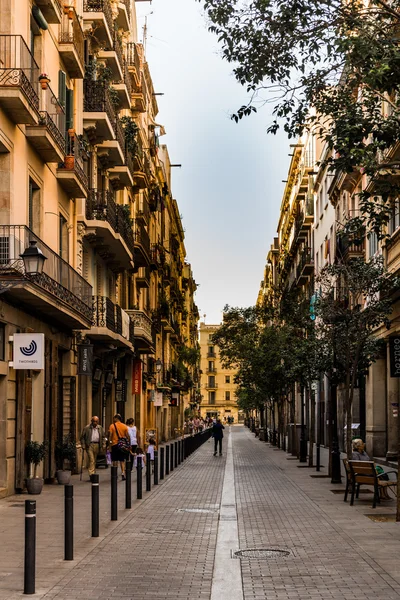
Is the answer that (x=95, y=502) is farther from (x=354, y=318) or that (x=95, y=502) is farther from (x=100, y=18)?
(x=100, y=18)

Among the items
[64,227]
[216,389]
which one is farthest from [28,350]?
[216,389]

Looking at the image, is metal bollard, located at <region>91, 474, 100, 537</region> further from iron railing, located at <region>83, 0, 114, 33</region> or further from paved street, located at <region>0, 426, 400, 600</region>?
iron railing, located at <region>83, 0, 114, 33</region>

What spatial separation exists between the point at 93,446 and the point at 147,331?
18.0 meters

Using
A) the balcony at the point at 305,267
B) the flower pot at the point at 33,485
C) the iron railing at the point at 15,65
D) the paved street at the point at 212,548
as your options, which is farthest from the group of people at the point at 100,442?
the balcony at the point at 305,267

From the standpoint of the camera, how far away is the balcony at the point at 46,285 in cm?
1919

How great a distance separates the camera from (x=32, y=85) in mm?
21328

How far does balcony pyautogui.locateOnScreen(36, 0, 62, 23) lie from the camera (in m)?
23.2

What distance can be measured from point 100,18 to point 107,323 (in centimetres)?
953

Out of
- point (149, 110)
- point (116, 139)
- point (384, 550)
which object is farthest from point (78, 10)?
point (149, 110)

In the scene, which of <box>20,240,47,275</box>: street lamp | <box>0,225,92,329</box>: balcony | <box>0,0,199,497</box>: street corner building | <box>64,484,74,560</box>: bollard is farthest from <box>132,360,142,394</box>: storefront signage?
<box>64,484,74,560</box>: bollard

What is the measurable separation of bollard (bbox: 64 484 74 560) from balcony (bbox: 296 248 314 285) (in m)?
50.3

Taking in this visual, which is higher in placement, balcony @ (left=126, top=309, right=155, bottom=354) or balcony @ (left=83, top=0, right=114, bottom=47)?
balcony @ (left=83, top=0, right=114, bottom=47)

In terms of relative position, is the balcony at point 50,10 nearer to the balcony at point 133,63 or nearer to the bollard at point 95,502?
the bollard at point 95,502

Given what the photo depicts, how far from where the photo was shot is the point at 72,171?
2586cm
